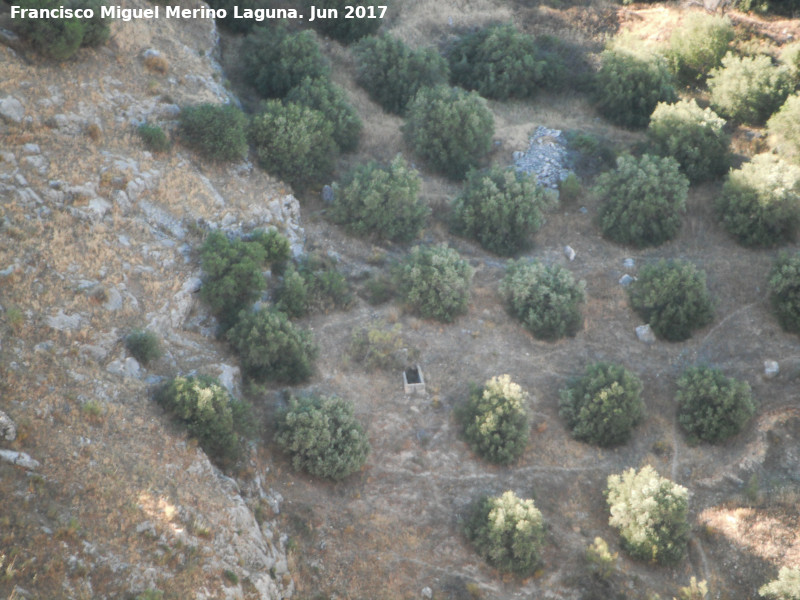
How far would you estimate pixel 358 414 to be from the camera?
72.9ft

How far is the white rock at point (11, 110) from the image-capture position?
2234 centimetres

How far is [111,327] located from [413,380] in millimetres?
9158

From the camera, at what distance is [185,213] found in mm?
23781

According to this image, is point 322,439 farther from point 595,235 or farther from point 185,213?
point 595,235

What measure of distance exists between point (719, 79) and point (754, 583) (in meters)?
23.0

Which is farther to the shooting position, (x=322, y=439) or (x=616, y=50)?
(x=616, y=50)

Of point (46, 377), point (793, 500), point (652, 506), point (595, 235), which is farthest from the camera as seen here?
point (595, 235)

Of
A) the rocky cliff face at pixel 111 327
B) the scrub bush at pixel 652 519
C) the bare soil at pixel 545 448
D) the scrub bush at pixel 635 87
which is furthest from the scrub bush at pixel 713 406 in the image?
the scrub bush at pixel 635 87

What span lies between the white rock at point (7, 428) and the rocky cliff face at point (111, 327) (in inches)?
4.3

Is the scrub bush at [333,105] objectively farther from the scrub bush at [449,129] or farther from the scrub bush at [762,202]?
the scrub bush at [762,202]

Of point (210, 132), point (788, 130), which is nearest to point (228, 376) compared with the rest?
point (210, 132)

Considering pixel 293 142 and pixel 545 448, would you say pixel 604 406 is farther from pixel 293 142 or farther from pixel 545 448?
pixel 293 142

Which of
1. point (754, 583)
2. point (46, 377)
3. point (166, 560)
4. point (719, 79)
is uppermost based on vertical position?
point (719, 79)

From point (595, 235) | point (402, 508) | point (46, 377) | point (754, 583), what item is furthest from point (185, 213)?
point (754, 583)
